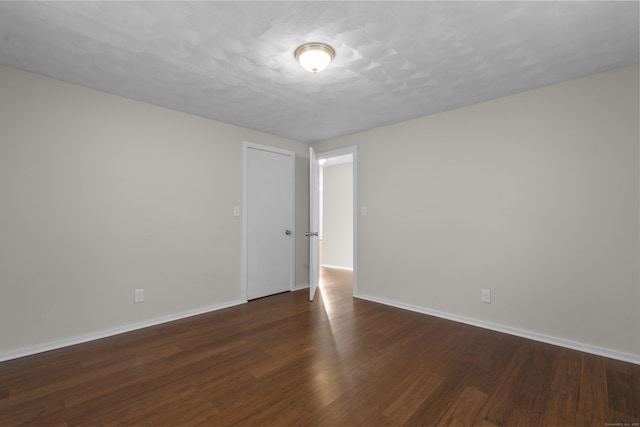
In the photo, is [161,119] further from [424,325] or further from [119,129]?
[424,325]

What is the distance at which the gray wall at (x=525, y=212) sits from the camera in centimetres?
234

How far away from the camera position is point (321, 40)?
1958 mm

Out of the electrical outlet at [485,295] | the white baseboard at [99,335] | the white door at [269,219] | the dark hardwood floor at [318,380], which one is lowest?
the dark hardwood floor at [318,380]

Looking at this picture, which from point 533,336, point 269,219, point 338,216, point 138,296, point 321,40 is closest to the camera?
point 321,40

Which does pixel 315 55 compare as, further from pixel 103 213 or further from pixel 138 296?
pixel 138 296

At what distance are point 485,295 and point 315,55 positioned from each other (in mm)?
2731

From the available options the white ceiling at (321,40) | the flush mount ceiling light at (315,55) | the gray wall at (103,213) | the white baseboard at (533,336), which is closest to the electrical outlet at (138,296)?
the gray wall at (103,213)

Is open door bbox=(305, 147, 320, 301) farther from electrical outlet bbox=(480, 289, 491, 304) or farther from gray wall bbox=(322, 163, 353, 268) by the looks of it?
gray wall bbox=(322, 163, 353, 268)

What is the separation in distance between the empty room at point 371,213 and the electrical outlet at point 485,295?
5 centimetres

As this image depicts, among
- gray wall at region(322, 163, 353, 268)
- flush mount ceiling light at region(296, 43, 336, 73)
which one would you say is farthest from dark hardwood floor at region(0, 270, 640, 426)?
gray wall at region(322, 163, 353, 268)

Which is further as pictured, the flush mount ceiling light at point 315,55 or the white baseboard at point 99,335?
the white baseboard at point 99,335

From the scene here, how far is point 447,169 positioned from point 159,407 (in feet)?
10.7

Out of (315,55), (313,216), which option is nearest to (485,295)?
(313,216)

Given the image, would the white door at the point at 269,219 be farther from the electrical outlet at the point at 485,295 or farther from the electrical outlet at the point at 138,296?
the electrical outlet at the point at 485,295
